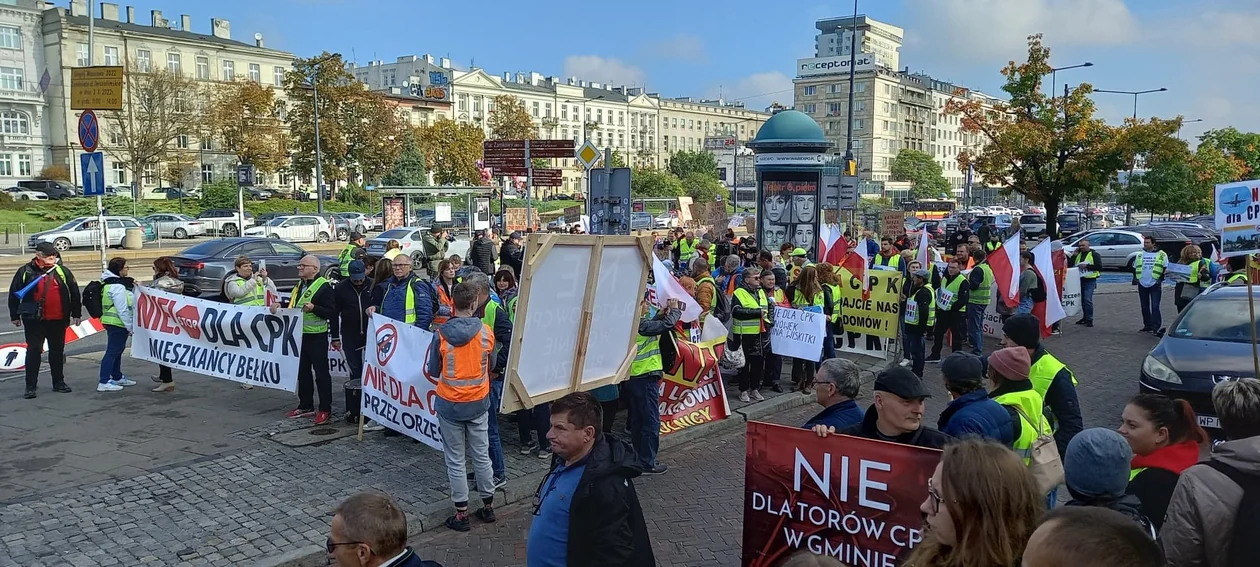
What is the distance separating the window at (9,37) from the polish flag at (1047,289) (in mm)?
86033

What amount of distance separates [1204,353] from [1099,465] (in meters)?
6.41

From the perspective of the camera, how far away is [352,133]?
5572 centimetres

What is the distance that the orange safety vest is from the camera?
586 centimetres

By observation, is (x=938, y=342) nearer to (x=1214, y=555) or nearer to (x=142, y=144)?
(x=1214, y=555)

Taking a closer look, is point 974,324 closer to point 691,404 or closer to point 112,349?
point 691,404

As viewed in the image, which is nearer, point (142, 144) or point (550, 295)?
point (550, 295)

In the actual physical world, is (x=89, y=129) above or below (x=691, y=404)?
above

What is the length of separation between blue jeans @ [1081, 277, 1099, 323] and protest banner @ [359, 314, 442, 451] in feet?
44.3

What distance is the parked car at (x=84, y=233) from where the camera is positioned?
111 feet

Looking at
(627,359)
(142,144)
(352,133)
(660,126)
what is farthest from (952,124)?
(627,359)

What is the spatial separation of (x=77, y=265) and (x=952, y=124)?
5689 inches

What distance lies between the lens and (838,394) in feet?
15.2

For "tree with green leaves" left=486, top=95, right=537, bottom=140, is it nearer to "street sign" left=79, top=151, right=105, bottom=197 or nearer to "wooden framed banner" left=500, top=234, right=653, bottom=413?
"street sign" left=79, top=151, right=105, bottom=197

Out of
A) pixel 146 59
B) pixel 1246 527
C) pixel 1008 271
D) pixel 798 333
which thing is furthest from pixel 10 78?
pixel 1246 527
